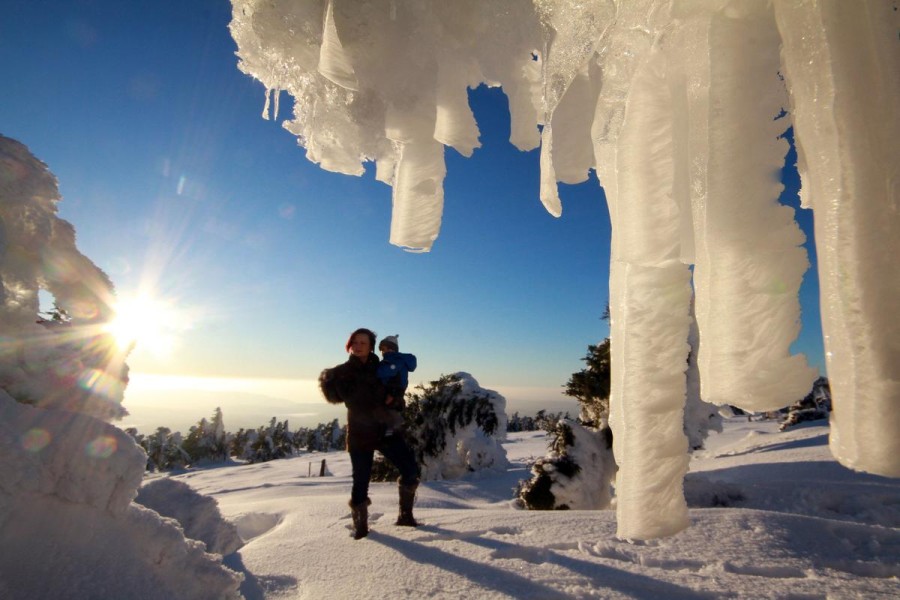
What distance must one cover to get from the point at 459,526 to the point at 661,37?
124 inches

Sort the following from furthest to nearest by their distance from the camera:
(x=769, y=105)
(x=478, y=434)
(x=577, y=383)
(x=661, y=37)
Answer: (x=478, y=434)
(x=577, y=383)
(x=661, y=37)
(x=769, y=105)

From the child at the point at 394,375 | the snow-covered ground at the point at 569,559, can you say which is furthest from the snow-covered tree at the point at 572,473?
the child at the point at 394,375

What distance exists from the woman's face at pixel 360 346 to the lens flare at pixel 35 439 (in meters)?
2.13

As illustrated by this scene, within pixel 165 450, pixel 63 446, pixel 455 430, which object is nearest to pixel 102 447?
pixel 63 446

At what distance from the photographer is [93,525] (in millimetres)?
1387

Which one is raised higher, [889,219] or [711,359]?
[889,219]

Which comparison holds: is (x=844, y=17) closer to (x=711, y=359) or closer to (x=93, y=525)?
(x=711, y=359)

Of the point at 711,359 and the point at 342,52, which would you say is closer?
the point at 711,359

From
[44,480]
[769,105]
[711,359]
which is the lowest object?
[44,480]

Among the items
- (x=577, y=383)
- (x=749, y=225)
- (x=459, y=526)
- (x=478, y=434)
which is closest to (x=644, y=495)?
(x=749, y=225)

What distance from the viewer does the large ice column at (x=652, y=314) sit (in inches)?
34.1

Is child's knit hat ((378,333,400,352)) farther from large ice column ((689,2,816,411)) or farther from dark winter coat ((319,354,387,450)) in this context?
large ice column ((689,2,816,411))

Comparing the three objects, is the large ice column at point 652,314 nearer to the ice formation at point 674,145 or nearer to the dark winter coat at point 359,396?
the ice formation at point 674,145

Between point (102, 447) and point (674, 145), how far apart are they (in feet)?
6.74
